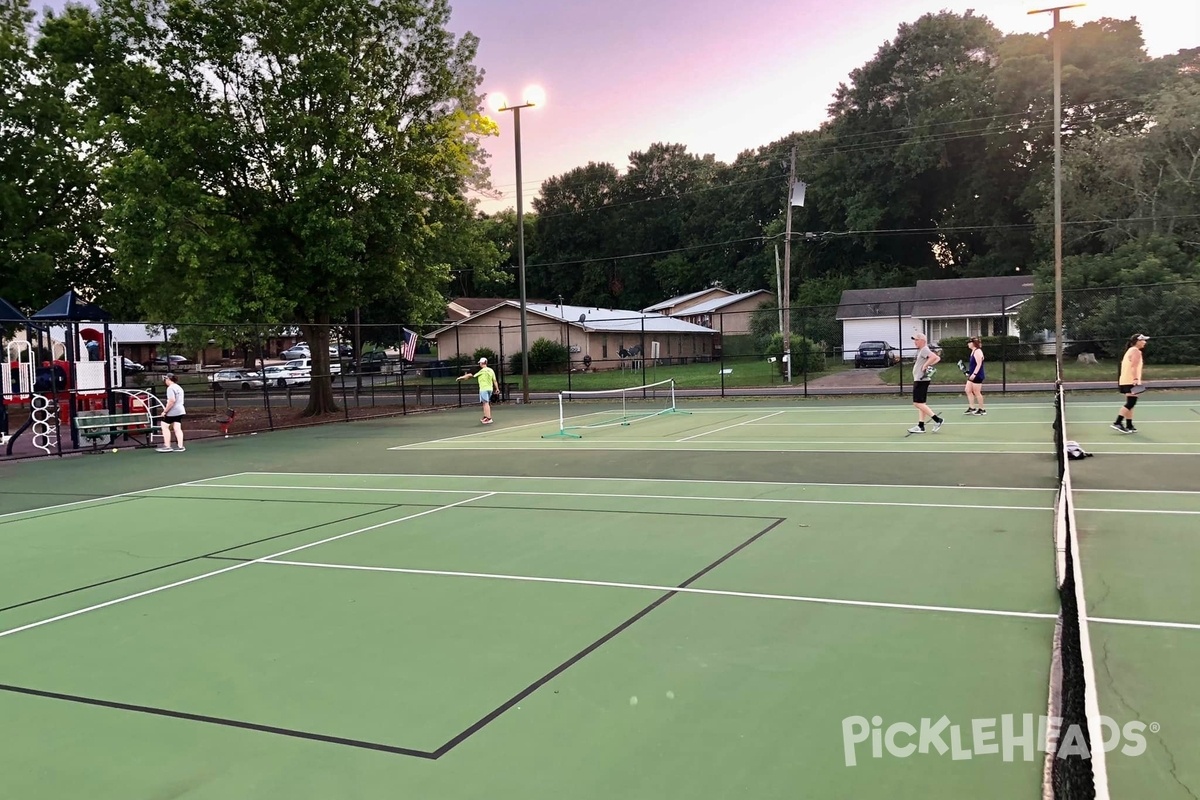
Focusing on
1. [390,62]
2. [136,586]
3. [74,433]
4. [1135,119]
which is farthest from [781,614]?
[1135,119]

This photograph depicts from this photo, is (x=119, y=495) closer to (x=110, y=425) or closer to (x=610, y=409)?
(x=110, y=425)

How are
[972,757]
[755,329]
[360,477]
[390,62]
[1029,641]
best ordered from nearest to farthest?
[972,757]
[1029,641]
[360,477]
[390,62]
[755,329]

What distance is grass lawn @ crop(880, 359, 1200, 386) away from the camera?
29.5m

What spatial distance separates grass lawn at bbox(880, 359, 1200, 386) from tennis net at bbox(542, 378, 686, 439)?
9.31 metres

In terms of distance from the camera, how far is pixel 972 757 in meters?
3.65

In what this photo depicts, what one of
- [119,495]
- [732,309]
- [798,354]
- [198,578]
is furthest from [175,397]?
[732,309]

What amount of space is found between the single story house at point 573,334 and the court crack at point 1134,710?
151 ft

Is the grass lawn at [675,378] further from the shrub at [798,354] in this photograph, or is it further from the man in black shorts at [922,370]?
the man in black shorts at [922,370]

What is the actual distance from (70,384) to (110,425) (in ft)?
17.0

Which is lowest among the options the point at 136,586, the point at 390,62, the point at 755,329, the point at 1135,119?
the point at 136,586

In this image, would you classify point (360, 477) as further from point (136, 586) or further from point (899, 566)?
point (899, 566)

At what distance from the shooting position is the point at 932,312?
164 ft

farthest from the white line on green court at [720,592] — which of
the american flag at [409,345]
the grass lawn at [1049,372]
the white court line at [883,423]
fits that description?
the american flag at [409,345]

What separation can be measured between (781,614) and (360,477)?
9880 mm
